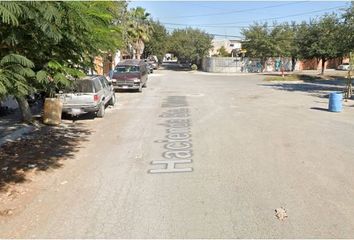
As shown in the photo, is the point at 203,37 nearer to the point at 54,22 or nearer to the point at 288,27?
the point at 288,27

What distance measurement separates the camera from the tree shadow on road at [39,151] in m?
8.20

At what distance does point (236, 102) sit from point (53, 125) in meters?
9.53

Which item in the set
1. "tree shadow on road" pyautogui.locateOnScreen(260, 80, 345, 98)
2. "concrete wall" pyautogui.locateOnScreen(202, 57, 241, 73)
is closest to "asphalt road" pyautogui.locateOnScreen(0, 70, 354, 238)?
"tree shadow on road" pyautogui.locateOnScreen(260, 80, 345, 98)

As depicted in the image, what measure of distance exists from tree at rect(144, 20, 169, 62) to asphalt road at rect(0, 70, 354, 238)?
6055 centimetres

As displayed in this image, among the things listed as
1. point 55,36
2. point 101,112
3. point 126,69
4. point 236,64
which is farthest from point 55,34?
point 236,64

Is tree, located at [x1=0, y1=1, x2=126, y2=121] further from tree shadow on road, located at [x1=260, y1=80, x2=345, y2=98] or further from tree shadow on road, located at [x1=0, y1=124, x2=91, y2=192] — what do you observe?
tree shadow on road, located at [x1=260, y1=80, x2=345, y2=98]

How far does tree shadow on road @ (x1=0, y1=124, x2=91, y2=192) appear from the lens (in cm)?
820

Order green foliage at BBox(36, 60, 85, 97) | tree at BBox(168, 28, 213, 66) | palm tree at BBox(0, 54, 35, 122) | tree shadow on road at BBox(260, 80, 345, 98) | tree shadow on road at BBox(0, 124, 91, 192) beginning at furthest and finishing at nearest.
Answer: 1. tree at BBox(168, 28, 213, 66)
2. tree shadow on road at BBox(260, 80, 345, 98)
3. tree shadow on road at BBox(0, 124, 91, 192)
4. green foliage at BBox(36, 60, 85, 97)
5. palm tree at BBox(0, 54, 35, 122)

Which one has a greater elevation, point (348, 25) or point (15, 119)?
point (348, 25)

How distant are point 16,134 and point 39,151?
2.21 meters

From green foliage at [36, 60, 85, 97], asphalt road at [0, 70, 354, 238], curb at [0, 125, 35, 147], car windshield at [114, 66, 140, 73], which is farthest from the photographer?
car windshield at [114, 66, 140, 73]

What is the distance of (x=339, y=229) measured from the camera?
5246 mm

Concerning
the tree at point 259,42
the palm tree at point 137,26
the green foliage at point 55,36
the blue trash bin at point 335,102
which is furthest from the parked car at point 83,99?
the tree at point 259,42

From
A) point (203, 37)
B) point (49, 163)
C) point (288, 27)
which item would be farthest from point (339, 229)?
point (203, 37)
